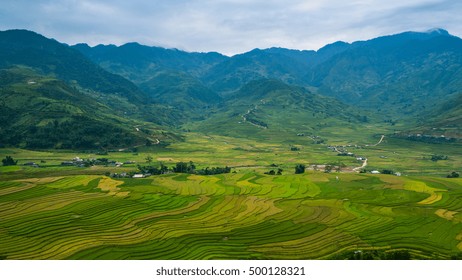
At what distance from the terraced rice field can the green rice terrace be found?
8.2 inches

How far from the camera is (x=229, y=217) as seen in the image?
85.3 meters

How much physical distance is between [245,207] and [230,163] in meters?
89.0

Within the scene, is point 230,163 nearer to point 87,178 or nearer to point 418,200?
point 87,178

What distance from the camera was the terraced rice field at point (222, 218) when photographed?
222 ft

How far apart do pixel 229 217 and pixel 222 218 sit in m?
1.66

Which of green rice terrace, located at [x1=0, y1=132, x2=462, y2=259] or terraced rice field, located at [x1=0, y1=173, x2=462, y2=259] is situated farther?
terraced rice field, located at [x1=0, y1=173, x2=462, y2=259]

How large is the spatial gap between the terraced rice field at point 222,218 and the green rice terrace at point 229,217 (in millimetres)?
208

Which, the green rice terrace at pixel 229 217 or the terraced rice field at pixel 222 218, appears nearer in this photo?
the green rice terrace at pixel 229 217

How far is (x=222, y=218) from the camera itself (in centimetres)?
8469

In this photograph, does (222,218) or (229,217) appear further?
(229,217)

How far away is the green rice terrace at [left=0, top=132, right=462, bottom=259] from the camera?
2653 inches

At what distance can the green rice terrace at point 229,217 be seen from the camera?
221ft

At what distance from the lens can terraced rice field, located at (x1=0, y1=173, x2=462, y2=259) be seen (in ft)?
222

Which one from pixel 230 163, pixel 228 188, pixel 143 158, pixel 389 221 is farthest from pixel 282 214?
pixel 143 158
